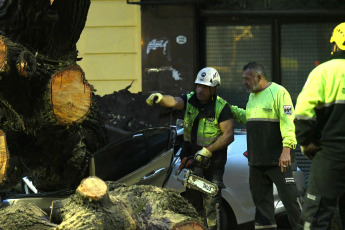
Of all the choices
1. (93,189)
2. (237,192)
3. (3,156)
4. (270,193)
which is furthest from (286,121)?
(93,189)

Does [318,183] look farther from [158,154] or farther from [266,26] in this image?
[266,26]

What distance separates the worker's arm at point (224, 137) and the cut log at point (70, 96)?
93.9 inches

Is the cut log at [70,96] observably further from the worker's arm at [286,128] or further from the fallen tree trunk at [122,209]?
the worker's arm at [286,128]

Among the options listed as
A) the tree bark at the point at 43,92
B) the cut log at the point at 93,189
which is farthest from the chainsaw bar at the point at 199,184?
A: the cut log at the point at 93,189

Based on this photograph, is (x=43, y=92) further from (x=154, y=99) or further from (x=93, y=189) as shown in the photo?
(x=154, y=99)

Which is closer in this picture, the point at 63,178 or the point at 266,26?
the point at 63,178

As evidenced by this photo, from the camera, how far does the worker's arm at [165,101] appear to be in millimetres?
8789

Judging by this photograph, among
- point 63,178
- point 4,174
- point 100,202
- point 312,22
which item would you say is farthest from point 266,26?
point 100,202

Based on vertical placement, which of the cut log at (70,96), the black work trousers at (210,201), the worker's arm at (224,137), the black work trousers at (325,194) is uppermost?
the cut log at (70,96)

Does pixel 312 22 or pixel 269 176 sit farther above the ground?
pixel 312 22

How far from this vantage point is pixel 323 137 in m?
6.74

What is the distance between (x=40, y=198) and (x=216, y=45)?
652 cm

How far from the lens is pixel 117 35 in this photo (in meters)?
13.6

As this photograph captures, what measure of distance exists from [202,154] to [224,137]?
1.01ft
